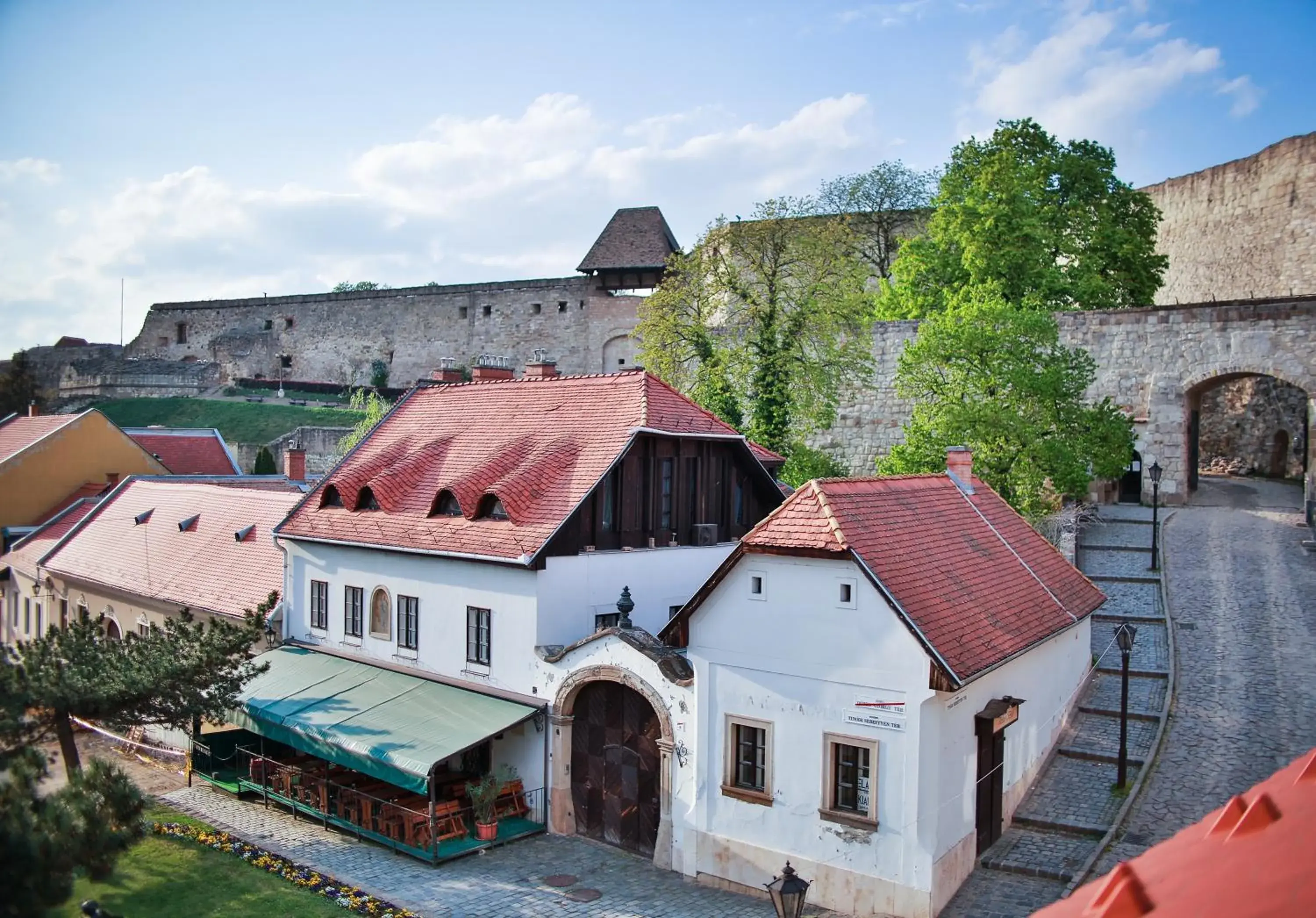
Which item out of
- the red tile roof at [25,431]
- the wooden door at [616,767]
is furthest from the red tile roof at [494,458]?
the red tile roof at [25,431]

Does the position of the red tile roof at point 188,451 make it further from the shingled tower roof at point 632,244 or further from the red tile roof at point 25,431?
the shingled tower roof at point 632,244

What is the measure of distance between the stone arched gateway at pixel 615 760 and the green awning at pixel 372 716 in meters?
0.83

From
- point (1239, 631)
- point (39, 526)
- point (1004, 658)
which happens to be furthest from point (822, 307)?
point (39, 526)

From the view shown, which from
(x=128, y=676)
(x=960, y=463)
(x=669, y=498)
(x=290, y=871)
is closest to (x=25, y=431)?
(x=128, y=676)

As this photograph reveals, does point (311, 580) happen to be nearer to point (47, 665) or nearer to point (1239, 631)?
point (47, 665)

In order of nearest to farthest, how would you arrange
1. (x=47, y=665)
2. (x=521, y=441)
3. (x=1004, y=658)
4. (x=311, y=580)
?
(x=1004, y=658) < (x=47, y=665) < (x=521, y=441) < (x=311, y=580)

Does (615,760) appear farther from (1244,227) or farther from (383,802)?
(1244,227)

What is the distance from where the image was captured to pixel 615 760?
51.8 ft

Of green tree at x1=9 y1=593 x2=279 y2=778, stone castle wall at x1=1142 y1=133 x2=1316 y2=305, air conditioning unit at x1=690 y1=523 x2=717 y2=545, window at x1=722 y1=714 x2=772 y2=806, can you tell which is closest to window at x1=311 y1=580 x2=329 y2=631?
green tree at x1=9 y1=593 x2=279 y2=778

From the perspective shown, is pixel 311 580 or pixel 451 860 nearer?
pixel 451 860

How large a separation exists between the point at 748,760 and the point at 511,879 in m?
3.61

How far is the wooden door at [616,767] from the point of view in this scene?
50.4 feet

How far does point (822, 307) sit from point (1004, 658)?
1759 centimetres

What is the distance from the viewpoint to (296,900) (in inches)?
532
